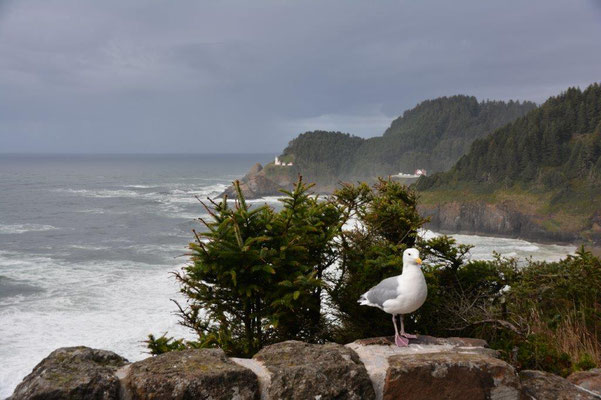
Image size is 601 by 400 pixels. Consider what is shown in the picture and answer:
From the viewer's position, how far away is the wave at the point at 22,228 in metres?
Answer: 60.6

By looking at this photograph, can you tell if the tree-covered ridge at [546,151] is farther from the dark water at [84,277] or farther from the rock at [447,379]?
the rock at [447,379]

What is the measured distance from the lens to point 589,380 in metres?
3.99

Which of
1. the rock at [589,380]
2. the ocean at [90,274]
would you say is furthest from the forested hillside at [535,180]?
the rock at [589,380]

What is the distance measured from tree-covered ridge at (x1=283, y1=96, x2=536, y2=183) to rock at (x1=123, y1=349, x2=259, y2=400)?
156 meters

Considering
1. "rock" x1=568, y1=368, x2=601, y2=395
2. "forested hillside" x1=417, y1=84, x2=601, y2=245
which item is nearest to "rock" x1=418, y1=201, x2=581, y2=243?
"forested hillside" x1=417, y1=84, x2=601, y2=245

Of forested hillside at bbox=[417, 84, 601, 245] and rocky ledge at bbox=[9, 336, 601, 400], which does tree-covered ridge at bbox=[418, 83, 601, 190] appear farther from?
rocky ledge at bbox=[9, 336, 601, 400]

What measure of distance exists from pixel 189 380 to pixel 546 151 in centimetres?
10699

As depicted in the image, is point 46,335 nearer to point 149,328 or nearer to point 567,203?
point 149,328

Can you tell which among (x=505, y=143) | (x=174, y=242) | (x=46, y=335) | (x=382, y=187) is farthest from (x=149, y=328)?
(x=505, y=143)

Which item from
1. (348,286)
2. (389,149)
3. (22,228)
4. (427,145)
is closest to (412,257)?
(348,286)

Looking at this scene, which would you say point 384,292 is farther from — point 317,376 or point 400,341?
point 317,376

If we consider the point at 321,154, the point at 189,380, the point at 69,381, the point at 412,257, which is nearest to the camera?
the point at 69,381

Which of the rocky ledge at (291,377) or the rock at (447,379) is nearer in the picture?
the rocky ledge at (291,377)

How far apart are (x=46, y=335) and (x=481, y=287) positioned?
78.8 ft
